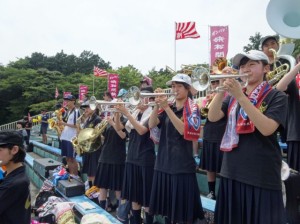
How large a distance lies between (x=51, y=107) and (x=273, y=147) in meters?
29.8

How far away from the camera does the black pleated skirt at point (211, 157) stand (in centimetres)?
432

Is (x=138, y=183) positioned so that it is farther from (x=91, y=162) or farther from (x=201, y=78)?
(x=91, y=162)

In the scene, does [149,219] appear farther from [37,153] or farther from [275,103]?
[37,153]

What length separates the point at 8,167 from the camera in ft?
10.1

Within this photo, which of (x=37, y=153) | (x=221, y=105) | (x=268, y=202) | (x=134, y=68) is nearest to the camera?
(x=268, y=202)

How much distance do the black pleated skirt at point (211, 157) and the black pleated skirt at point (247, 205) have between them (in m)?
1.77

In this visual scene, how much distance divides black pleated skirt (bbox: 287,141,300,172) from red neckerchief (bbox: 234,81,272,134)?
147 centimetres

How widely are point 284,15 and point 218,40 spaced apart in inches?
357

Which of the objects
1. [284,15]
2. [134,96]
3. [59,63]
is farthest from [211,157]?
[59,63]

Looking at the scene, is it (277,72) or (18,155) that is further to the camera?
(277,72)

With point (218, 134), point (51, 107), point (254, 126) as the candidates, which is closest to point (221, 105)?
point (254, 126)

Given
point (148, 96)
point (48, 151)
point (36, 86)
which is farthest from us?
point (36, 86)

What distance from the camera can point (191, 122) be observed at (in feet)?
10.6

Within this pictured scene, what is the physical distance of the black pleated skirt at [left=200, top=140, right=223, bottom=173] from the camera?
4324mm
